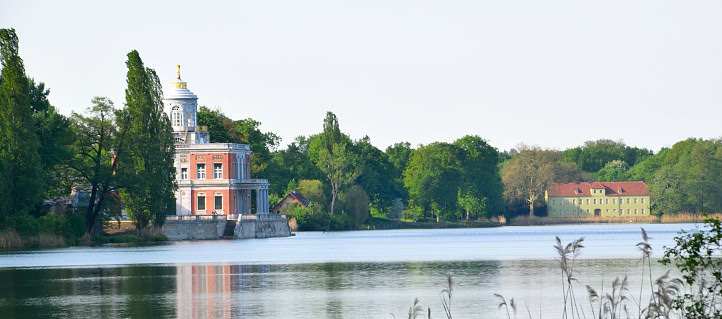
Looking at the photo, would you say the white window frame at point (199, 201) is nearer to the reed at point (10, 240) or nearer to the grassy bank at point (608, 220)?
the reed at point (10, 240)

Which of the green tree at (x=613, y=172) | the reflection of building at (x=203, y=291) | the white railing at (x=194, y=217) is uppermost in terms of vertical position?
the green tree at (x=613, y=172)

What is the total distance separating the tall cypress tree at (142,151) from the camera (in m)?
76.3

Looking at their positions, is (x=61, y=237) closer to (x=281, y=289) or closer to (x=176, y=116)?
(x=176, y=116)

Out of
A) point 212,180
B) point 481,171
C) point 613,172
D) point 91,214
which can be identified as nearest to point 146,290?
point 91,214

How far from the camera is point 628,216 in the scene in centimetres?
17938

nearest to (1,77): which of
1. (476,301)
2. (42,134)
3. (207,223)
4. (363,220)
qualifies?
(42,134)

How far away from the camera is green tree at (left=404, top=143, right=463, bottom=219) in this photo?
458 feet

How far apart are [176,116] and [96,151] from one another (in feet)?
83.8

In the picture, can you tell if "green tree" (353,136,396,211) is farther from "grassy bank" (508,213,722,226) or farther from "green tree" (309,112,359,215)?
"grassy bank" (508,213,722,226)

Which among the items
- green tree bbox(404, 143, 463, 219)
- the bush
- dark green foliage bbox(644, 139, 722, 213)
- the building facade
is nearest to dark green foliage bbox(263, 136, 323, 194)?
green tree bbox(404, 143, 463, 219)

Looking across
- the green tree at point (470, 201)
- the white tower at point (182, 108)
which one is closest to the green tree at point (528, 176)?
the green tree at point (470, 201)

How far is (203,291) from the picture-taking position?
36.0m

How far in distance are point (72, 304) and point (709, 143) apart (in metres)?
136

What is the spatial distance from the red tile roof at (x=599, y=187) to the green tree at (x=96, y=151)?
108 meters
